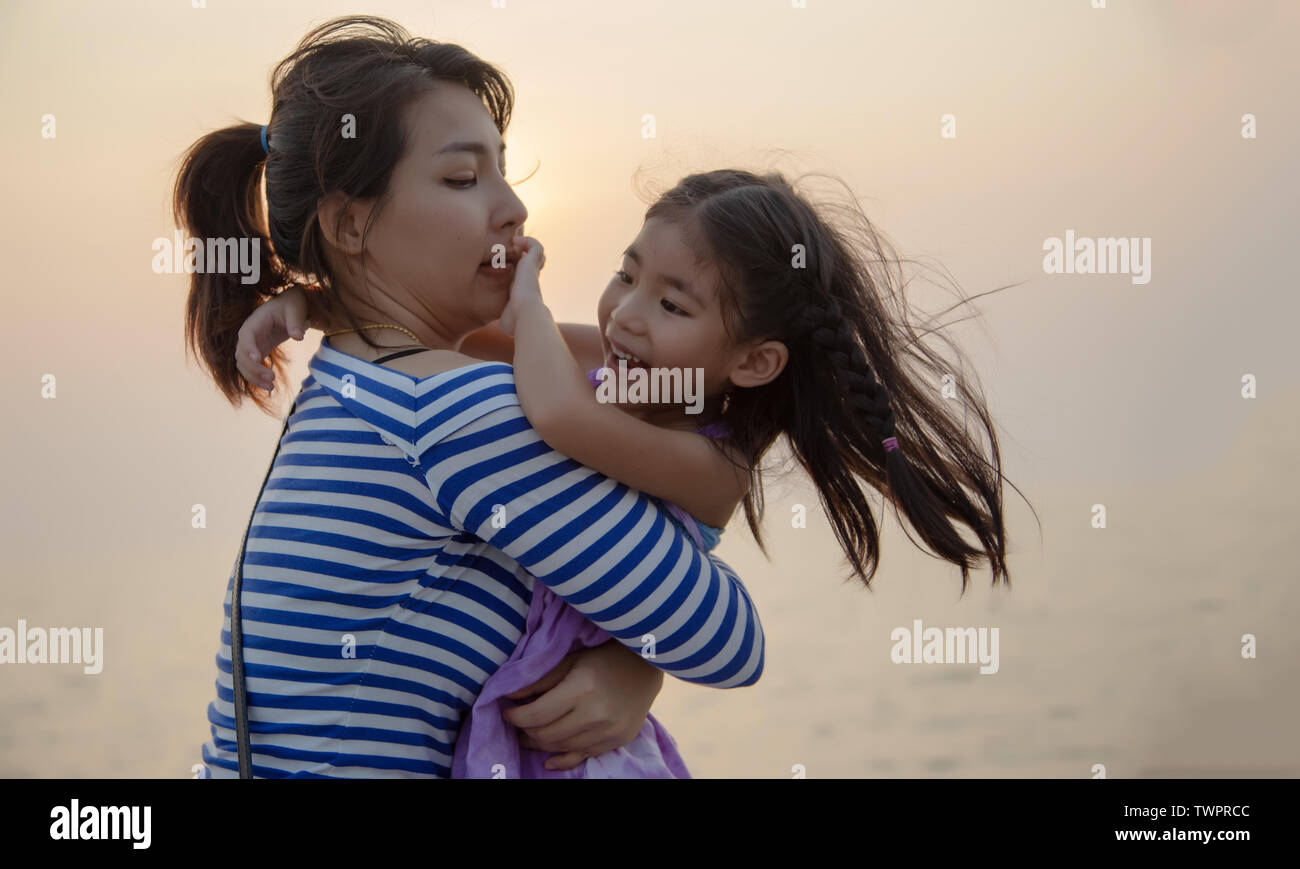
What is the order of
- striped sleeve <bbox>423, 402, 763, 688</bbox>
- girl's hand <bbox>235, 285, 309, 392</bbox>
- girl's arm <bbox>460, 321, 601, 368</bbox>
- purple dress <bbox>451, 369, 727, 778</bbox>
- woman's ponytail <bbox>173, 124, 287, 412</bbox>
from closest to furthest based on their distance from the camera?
striped sleeve <bbox>423, 402, 763, 688</bbox> < purple dress <bbox>451, 369, 727, 778</bbox> < girl's hand <bbox>235, 285, 309, 392</bbox> < woman's ponytail <bbox>173, 124, 287, 412</bbox> < girl's arm <bbox>460, 321, 601, 368</bbox>

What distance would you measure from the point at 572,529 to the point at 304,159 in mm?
769

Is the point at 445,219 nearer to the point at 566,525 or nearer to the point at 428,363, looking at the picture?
the point at 428,363

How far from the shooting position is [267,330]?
190cm

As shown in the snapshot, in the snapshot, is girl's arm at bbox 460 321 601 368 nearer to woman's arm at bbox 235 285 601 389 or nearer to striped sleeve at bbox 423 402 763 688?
woman's arm at bbox 235 285 601 389

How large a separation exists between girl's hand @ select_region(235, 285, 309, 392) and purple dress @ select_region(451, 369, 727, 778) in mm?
560

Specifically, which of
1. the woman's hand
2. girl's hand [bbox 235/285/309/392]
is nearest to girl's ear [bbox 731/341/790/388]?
the woman's hand

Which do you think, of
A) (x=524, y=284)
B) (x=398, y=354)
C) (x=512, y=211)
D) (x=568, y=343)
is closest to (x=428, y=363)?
(x=398, y=354)

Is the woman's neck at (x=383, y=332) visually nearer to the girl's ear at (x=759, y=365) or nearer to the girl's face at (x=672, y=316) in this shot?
the girl's face at (x=672, y=316)

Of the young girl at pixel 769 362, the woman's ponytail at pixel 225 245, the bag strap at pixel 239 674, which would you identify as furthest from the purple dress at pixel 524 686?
the woman's ponytail at pixel 225 245

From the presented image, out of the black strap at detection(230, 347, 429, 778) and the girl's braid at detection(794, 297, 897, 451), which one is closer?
the black strap at detection(230, 347, 429, 778)

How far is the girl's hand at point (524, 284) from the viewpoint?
1749 millimetres

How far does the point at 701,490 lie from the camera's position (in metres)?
1.68

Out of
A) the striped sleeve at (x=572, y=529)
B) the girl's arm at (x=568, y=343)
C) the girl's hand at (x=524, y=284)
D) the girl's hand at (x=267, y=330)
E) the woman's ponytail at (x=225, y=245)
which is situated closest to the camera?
the striped sleeve at (x=572, y=529)

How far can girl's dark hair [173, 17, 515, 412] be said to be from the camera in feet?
5.97
